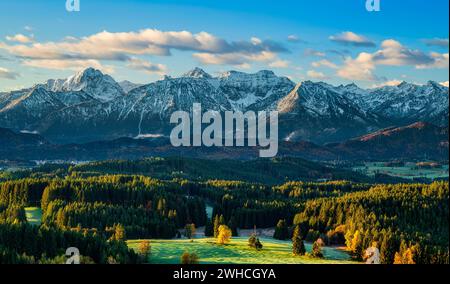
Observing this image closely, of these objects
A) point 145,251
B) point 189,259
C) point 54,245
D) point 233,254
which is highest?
point 54,245

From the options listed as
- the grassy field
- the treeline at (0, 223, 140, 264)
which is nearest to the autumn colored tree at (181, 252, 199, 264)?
the grassy field

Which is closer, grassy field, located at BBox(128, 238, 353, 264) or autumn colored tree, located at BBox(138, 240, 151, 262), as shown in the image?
grassy field, located at BBox(128, 238, 353, 264)

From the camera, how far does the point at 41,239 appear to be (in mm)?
154125

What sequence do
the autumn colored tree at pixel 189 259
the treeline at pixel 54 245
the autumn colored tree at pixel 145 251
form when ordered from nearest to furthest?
the autumn colored tree at pixel 189 259 < the treeline at pixel 54 245 < the autumn colored tree at pixel 145 251

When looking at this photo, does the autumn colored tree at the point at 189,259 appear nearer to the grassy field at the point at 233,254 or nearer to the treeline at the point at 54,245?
the grassy field at the point at 233,254

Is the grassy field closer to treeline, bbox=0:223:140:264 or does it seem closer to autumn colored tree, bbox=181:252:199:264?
autumn colored tree, bbox=181:252:199:264

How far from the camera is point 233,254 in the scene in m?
161

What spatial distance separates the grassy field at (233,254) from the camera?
5969 inches

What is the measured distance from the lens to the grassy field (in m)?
152

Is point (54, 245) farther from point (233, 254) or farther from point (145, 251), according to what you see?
point (233, 254)

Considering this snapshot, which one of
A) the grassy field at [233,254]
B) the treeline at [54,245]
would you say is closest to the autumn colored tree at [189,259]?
the grassy field at [233,254]

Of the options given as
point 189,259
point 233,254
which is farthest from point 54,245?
point 233,254
